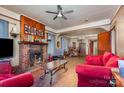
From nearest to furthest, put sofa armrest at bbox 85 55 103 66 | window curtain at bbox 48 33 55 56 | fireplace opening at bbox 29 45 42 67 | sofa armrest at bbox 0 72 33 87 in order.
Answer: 1. sofa armrest at bbox 0 72 33 87
2. sofa armrest at bbox 85 55 103 66
3. fireplace opening at bbox 29 45 42 67
4. window curtain at bbox 48 33 55 56

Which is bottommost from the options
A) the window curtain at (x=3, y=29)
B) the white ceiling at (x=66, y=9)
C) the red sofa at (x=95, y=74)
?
the red sofa at (x=95, y=74)

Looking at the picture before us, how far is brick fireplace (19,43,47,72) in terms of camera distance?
397cm

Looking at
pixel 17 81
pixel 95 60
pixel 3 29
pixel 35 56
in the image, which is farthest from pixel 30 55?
pixel 17 81

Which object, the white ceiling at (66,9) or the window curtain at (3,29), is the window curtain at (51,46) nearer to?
the white ceiling at (66,9)

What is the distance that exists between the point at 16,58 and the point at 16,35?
70 cm

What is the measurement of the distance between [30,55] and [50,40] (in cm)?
171

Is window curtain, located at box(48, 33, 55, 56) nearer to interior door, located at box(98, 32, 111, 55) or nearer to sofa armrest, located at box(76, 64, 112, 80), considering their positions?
interior door, located at box(98, 32, 111, 55)

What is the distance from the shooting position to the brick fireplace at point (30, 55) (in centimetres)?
397

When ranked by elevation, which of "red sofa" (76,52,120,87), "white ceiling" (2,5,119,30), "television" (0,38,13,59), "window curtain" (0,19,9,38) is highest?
"white ceiling" (2,5,119,30)

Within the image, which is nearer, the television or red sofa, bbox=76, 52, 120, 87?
red sofa, bbox=76, 52, 120, 87

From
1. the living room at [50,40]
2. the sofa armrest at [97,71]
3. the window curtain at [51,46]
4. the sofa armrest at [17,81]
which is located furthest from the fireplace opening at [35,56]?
the sofa armrest at [17,81]

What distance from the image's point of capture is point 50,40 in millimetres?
5895

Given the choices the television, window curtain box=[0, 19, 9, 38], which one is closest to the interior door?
the television

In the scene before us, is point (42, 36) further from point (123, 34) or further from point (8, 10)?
point (123, 34)
